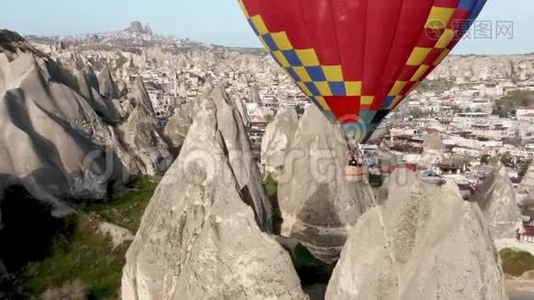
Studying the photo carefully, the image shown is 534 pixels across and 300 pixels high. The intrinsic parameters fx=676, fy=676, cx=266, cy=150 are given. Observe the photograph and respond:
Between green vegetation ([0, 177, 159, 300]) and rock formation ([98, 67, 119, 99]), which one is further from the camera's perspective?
rock formation ([98, 67, 119, 99])

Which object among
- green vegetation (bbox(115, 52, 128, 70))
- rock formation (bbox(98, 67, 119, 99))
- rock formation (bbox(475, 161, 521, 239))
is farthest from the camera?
green vegetation (bbox(115, 52, 128, 70))

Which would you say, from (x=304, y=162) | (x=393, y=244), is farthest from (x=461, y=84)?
(x=393, y=244)

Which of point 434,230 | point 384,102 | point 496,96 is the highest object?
point 384,102

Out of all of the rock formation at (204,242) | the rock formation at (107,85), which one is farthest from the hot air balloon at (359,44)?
the rock formation at (107,85)

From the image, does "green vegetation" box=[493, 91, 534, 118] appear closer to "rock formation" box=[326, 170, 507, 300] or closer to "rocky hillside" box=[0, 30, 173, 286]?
"rocky hillside" box=[0, 30, 173, 286]

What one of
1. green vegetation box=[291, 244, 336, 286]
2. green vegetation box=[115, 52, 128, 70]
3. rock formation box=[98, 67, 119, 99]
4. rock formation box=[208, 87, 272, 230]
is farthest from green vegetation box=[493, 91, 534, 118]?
green vegetation box=[115, 52, 128, 70]

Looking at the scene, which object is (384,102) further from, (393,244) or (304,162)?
(304,162)
